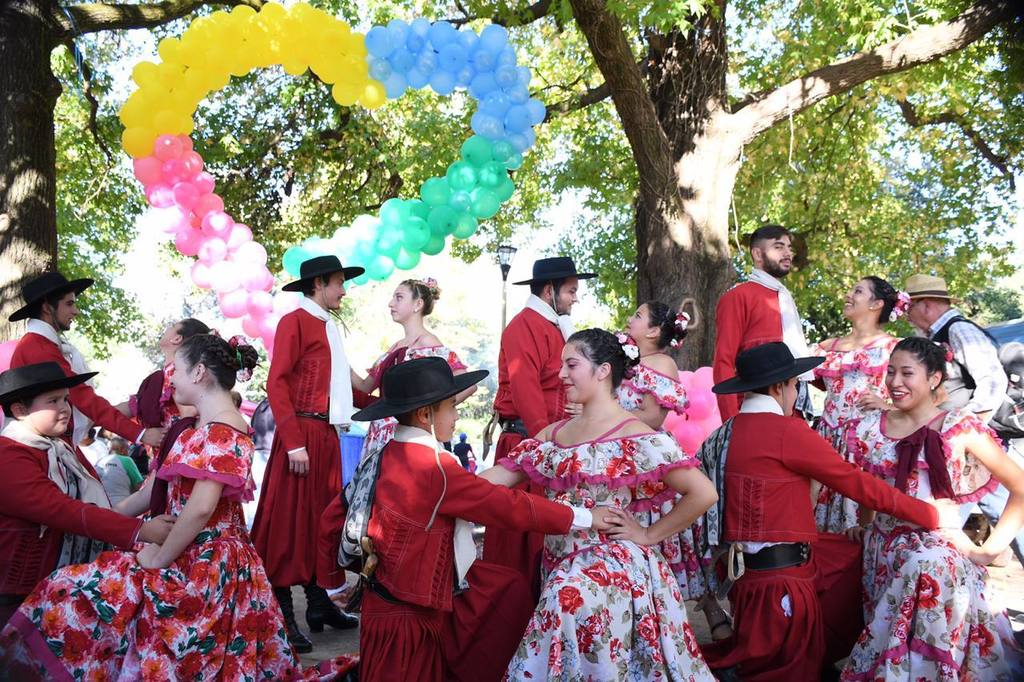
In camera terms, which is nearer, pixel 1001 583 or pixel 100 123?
pixel 1001 583

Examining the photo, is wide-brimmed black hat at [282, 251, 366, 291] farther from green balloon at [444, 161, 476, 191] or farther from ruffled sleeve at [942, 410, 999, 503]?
green balloon at [444, 161, 476, 191]

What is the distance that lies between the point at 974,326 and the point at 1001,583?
6.22ft

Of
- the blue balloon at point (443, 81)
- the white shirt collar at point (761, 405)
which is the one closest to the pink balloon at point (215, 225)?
the blue balloon at point (443, 81)

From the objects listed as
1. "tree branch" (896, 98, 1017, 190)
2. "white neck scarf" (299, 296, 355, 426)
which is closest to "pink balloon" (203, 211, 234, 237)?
"white neck scarf" (299, 296, 355, 426)

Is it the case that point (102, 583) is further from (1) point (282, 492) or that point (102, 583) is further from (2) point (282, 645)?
(1) point (282, 492)

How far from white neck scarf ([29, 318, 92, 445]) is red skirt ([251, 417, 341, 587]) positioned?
138 centimetres

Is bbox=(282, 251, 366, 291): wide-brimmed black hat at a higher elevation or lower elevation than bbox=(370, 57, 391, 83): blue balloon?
lower

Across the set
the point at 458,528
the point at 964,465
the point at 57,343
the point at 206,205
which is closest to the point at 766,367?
the point at 964,465

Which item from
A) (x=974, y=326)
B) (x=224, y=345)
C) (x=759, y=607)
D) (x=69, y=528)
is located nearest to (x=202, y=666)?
(x=69, y=528)

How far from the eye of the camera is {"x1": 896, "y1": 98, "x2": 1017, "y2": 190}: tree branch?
14758 mm

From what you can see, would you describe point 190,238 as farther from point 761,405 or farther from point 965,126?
point 965,126

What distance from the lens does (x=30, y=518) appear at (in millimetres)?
3826

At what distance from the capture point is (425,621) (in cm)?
356

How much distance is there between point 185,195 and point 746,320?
19.0 ft
